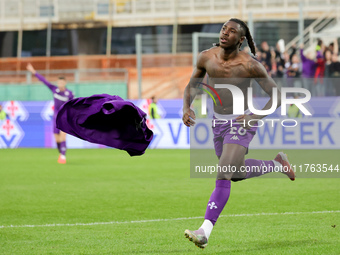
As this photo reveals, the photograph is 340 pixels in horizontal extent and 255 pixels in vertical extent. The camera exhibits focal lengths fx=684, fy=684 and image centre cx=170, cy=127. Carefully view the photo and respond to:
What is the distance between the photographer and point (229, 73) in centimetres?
732

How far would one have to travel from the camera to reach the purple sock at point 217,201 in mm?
6711

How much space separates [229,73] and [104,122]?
1.44m

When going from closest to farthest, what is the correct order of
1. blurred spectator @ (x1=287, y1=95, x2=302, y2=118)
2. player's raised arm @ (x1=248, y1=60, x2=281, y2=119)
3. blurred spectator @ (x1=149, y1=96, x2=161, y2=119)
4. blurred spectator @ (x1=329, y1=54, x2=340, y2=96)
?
player's raised arm @ (x1=248, y1=60, x2=281, y2=119), blurred spectator @ (x1=329, y1=54, x2=340, y2=96), blurred spectator @ (x1=287, y1=95, x2=302, y2=118), blurred spectator @ (x1=149, y1=96, x2=161, y2=119)

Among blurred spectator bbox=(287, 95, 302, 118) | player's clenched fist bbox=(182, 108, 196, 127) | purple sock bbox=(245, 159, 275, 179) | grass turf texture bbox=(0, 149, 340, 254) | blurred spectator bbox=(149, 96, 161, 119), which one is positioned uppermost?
player's clenched fist bbox=(182, 108, 196, 127)

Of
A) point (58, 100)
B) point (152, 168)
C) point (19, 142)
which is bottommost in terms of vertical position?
point (19, 142)

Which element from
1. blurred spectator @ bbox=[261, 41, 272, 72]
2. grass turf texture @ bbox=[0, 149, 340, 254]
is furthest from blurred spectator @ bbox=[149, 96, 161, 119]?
grass turf texture @ bbox=[0, 149, 340, 254]

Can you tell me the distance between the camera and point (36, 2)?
39.0 meters

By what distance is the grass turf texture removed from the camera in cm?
710

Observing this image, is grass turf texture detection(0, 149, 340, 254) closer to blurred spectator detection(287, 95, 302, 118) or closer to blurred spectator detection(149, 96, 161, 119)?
blurred spectator detection(287, 95, 302, 118)

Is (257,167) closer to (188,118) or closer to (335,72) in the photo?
(188,118)

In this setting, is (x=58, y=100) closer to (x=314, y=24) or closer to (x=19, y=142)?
(x=19, y=142)

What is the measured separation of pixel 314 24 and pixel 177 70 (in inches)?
261

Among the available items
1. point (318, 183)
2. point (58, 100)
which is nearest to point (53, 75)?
point (58, 100)

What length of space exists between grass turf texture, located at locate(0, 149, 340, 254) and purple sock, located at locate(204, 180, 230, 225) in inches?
15.0
